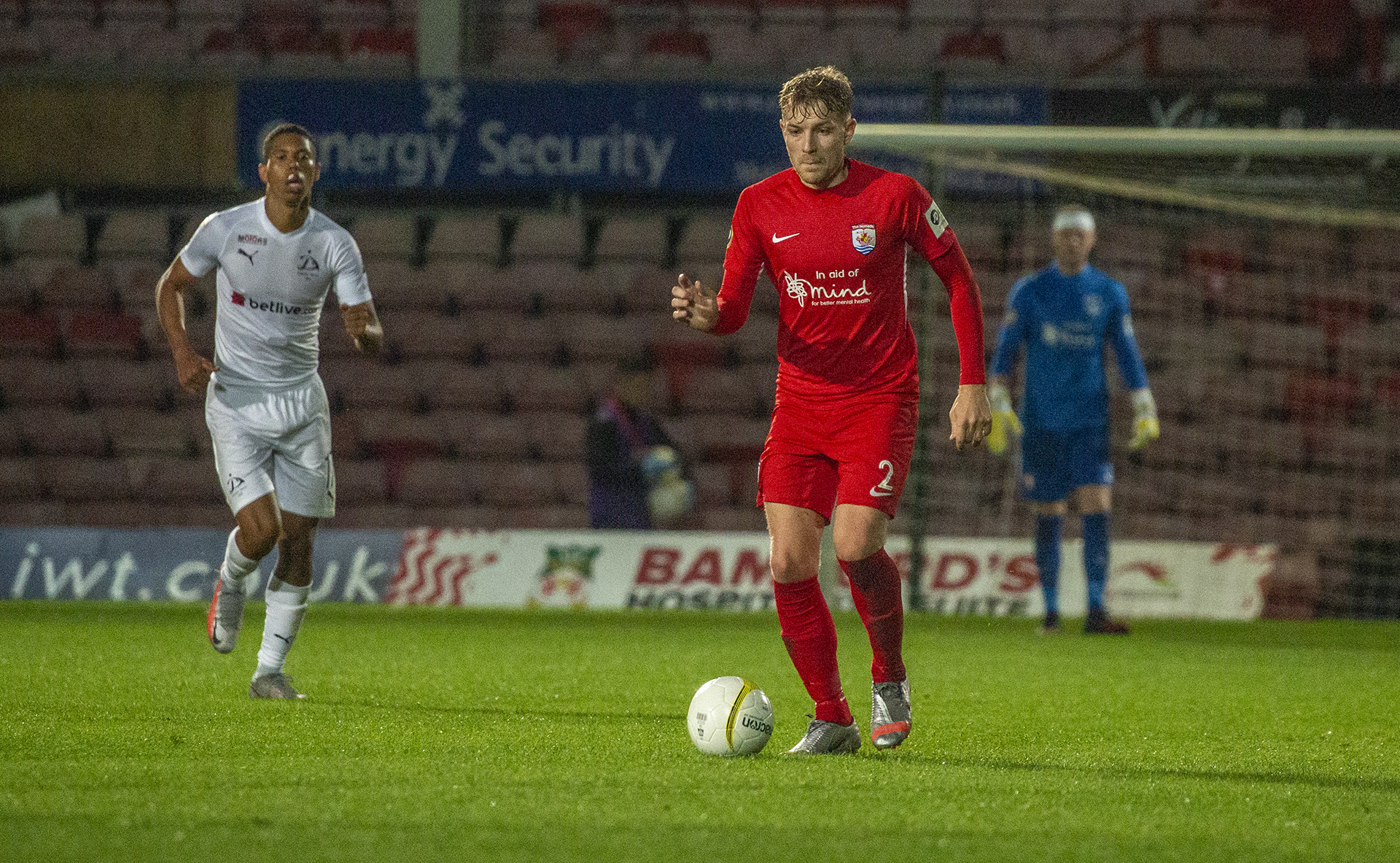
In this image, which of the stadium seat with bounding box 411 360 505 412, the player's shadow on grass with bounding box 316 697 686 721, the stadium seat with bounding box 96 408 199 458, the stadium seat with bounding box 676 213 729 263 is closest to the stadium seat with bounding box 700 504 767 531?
the stadium seat with bounding box 411 360 505 412

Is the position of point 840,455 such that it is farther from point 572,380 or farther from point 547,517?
point 572,380

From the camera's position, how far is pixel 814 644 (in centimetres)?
460

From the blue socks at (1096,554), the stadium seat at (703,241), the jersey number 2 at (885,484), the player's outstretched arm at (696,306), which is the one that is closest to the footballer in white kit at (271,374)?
the player's outstretched arm at (696,306)

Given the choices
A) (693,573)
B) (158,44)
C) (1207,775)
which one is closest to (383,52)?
(158,44)

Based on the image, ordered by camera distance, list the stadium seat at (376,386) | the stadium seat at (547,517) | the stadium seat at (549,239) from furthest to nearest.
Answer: the stadium seat at (549,239), the stadium seat at (376,386), the stadium seat at (547,517)

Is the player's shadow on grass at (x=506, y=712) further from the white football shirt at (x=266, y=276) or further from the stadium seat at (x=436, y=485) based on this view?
the stadium seat at (x=436, y=485)

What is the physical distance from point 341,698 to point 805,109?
263 centimetres

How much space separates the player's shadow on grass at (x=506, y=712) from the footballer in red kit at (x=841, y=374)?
899 mm

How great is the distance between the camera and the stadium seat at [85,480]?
41.6 ft

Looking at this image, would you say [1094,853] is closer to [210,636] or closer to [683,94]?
[210,636]

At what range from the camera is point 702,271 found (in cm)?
1373

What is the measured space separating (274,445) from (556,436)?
22.6ft

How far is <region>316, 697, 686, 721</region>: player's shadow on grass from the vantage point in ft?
17.6

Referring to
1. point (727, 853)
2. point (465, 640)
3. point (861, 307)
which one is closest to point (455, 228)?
point (465, 640)
